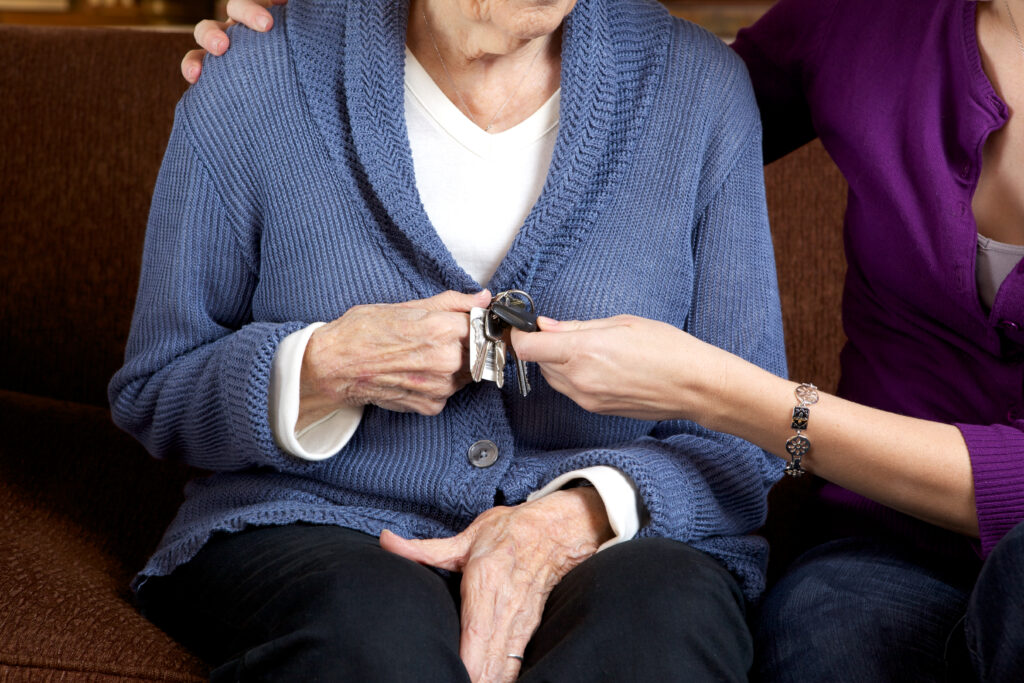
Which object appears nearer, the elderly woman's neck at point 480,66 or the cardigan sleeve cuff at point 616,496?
the cardigan sleeve cuff at point 616,496

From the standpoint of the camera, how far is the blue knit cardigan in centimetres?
109

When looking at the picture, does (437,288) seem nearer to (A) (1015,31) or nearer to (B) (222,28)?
(B) (222,28)

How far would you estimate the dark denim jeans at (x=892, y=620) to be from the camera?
86cm

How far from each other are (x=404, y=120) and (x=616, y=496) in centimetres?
48

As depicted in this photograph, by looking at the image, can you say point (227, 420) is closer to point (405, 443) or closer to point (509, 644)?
point (405, 443)

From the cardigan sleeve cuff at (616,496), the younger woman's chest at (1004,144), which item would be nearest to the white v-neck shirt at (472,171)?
the cardigan sleeve cuff at (616,496)

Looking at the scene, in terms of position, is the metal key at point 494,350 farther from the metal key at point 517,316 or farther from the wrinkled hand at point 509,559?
the wrinkled hand at point 509,559

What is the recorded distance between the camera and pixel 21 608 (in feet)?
3.40

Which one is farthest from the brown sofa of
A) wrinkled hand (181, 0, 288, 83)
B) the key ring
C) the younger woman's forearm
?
the key ring

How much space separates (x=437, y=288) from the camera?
1107 mm

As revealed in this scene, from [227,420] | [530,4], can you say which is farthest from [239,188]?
[530,4]

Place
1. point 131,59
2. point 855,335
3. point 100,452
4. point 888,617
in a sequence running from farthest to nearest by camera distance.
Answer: point 131,59
point 100,452
point 855,335
point 888,617

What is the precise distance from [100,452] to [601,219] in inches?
32.0

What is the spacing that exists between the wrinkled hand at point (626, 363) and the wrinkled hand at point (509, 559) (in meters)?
0.11
